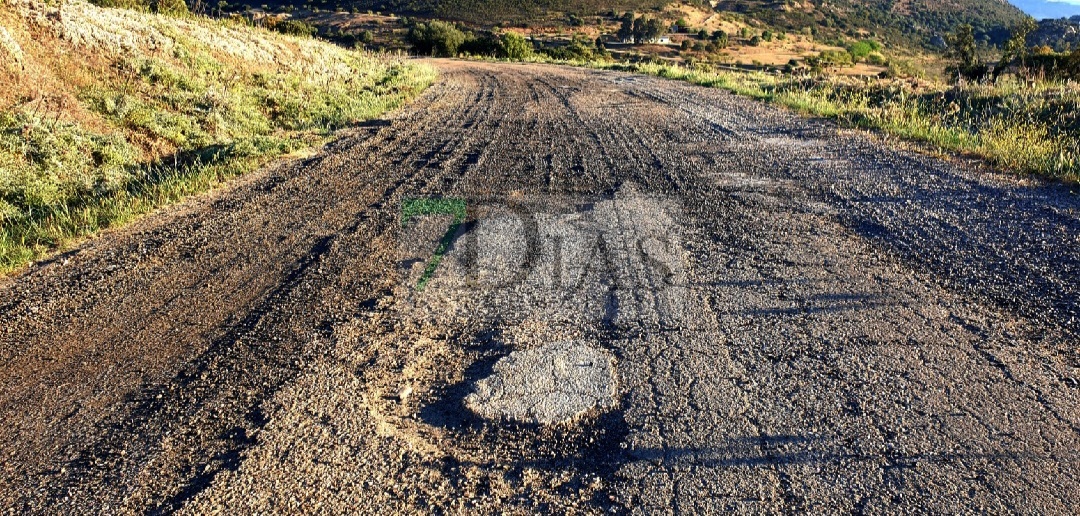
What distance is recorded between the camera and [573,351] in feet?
11.8

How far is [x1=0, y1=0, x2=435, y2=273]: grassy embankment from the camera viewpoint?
6418mm

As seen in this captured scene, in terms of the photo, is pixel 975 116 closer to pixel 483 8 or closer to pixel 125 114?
pixel 125 114

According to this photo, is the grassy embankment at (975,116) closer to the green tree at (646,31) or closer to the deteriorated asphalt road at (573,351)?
the deteriorated asphalt road at (573,351)

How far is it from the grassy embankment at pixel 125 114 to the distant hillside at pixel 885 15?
74.1m

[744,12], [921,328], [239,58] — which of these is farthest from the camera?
[744,12]

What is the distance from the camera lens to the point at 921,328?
12.4ft

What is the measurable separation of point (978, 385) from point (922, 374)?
0.82 ft

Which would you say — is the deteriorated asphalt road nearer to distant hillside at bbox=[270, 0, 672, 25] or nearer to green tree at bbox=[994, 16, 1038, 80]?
green tree at bbox=[994, 16, 1038, 80]

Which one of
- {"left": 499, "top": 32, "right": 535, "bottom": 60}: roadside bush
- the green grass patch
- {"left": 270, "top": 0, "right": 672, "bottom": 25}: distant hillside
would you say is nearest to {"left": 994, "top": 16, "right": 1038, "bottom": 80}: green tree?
the green grass patch

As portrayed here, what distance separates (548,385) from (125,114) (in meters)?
8.66

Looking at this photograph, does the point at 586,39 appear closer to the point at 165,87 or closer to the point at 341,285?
the point at 165,87

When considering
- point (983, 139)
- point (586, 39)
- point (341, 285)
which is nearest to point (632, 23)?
point (586, 39)

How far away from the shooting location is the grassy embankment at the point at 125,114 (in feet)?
21.1

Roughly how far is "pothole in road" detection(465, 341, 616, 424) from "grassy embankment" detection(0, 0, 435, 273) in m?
4.19
